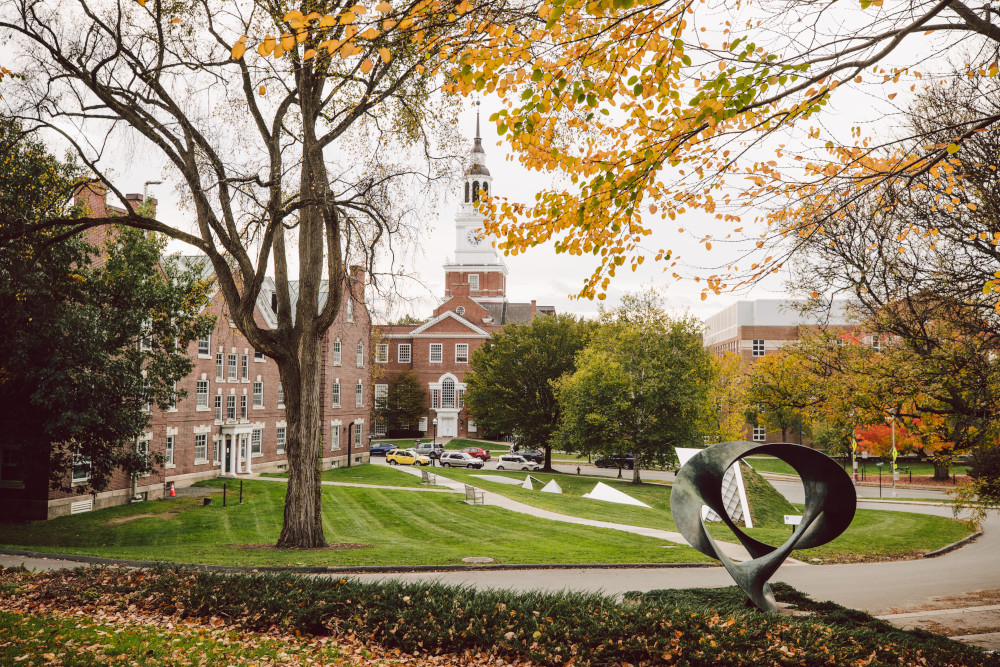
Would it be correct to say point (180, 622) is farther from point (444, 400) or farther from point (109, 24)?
point (444, 400)

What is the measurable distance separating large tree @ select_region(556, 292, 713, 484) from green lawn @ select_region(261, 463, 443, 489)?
33.3 ft

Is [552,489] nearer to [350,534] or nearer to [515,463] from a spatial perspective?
[515,463]

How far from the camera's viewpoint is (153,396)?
2331cm

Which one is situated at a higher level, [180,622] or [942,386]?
[942,386]

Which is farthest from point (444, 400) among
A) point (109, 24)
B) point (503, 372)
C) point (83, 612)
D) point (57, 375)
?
→ point (83, 612)

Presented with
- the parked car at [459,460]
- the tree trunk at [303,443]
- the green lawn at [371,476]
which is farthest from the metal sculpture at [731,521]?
the parked car at [459,460]

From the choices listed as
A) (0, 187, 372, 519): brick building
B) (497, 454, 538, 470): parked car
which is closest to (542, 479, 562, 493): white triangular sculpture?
(0, 187, 372, 519): brick building

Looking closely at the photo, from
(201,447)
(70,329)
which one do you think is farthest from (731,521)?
(201,447)

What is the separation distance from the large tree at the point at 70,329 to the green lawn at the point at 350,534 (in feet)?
7.54

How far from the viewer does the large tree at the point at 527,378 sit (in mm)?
48875

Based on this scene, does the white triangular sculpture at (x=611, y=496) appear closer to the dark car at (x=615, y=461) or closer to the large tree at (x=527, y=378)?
the dark car at (x=615, y=461)

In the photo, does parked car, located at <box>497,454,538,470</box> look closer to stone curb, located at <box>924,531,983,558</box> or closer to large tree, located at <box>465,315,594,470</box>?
large tree, located at <box>465,315,594,470</box>

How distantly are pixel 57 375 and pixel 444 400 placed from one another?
166 feet

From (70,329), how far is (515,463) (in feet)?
116
